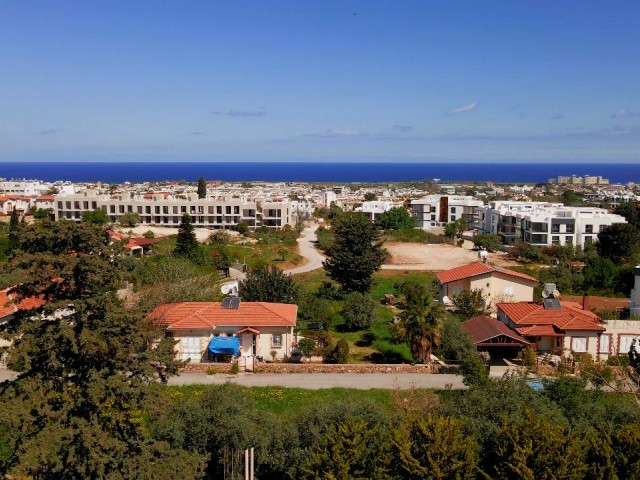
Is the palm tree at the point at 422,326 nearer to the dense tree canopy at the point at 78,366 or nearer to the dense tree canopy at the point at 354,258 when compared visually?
the dense tree canopy at the point at 78,366

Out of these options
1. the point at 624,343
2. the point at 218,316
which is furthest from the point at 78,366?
the point at 624,343

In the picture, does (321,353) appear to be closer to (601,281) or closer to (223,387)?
(223,387)

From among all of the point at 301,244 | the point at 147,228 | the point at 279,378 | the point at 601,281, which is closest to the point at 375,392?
the point at 279,378

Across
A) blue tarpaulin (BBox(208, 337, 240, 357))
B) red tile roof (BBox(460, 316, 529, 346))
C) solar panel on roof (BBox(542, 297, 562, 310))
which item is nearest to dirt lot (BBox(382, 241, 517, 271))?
solar panel on roof (BBox(542, 297, 562, 310))

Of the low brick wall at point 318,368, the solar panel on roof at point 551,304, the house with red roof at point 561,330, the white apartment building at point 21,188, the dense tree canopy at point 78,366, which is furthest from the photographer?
the white apartment building at point 21,188

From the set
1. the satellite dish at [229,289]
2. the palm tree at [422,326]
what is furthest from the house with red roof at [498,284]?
the satellite dish at [229,289]
